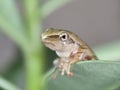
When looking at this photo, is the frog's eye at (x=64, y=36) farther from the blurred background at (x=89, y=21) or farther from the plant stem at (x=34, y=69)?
the blurred background at (x=89, y=21)

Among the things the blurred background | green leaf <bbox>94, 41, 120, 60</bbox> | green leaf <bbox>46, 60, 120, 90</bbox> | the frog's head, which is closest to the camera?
green leaf <bbox>46, 60, 120, 90</bbox>

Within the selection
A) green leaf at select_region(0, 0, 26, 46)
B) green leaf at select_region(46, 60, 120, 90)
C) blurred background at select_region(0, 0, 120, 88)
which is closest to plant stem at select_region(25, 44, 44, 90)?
green leaf at select_region(0, 0, 26, 46)

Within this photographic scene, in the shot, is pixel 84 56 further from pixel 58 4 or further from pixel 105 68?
pixel 105 68

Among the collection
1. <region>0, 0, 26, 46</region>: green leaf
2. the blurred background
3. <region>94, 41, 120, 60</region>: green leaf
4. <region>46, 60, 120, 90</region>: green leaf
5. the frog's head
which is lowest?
<region>46, 60, 120, 90</region>: green leaf

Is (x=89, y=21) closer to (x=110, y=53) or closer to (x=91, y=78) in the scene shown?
(x=110, y=53)

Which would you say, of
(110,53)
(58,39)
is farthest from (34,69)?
(110,53)

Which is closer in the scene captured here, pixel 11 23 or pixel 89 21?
pixel 11 23

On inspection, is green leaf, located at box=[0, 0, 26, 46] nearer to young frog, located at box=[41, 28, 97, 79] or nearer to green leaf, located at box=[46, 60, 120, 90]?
young frog, located at box=[41, 28, 97, 79]

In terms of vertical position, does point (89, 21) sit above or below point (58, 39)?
above
